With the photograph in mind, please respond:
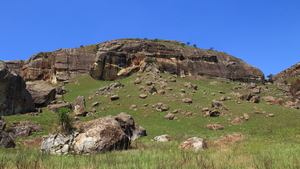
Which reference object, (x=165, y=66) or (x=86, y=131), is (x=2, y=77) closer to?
(x=86, y=131)

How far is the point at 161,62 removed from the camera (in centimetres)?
5953

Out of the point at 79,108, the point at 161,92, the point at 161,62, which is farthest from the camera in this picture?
the point at 161,62

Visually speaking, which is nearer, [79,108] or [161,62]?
[79,108]

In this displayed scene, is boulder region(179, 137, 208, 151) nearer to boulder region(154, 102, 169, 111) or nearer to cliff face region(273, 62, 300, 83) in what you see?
boulder region(154, 102, 169, 111)

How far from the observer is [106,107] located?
33438 mm

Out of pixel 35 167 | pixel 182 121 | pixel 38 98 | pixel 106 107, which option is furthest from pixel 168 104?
pixel 35 167

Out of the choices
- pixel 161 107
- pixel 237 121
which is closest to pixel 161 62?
pixel 161 107

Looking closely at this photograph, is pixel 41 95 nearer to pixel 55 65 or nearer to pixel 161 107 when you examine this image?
pixel 161 107

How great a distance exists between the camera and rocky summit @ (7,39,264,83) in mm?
56562

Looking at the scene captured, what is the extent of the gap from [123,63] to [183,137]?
42.4 meters

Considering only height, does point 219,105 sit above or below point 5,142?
above

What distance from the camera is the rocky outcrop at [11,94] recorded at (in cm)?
2284

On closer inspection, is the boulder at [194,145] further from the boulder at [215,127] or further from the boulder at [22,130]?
the boulder at [22,130]

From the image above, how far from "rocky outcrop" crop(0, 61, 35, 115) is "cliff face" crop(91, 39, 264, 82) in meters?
30.8
